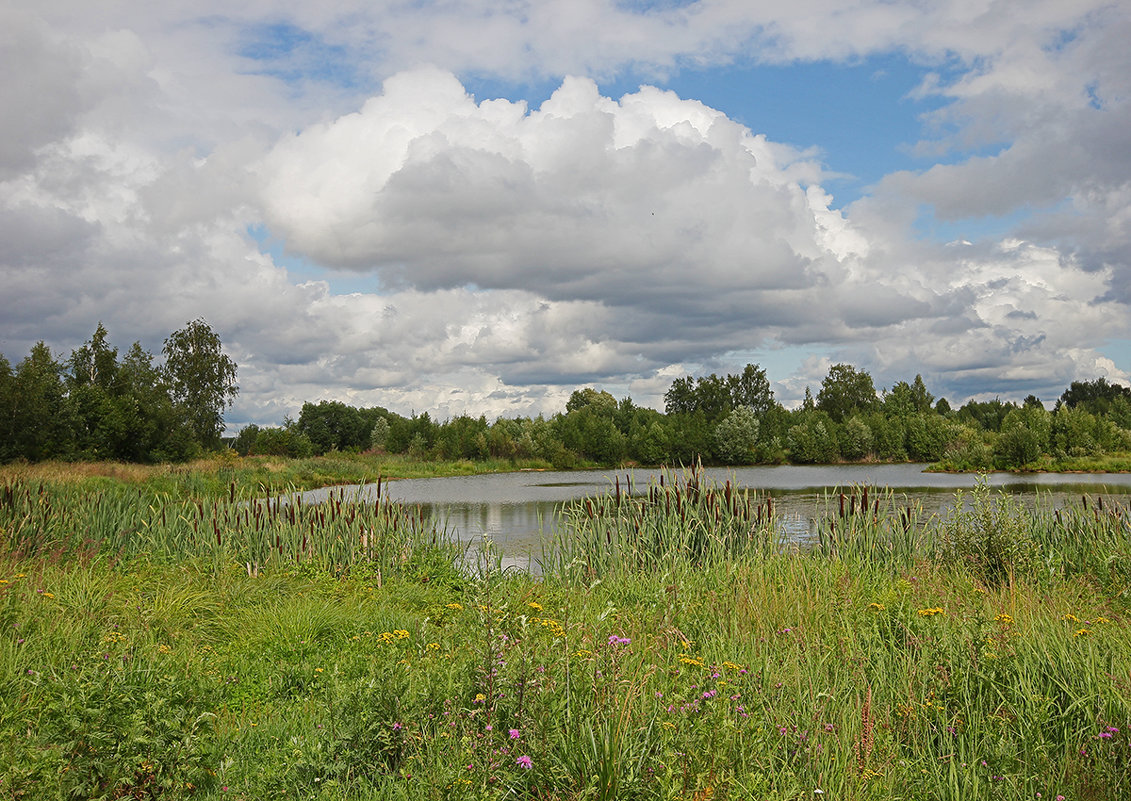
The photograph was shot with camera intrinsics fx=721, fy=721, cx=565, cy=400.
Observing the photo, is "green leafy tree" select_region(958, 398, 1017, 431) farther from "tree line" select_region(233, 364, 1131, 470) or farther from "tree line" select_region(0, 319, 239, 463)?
"tree line" select_region(0, 319, 239, 463)

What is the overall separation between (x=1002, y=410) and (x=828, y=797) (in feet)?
330

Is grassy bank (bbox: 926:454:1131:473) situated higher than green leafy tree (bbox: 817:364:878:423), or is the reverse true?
green leafy tree (bbox: 817:364:878:423)

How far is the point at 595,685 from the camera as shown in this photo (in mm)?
3182

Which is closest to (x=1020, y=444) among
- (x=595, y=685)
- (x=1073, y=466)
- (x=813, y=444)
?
(x=1073, y=466)

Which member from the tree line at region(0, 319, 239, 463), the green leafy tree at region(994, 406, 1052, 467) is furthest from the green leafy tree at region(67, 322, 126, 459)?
the green leafy tree at region(994, 406, 1052, 467)

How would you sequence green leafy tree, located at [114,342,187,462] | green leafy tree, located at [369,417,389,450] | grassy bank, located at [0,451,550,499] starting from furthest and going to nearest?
green leafy tree, located at [369,417,389,450]
green leafy tree, located at [114,342,187,462]
grassy bank, located at [0,451,550,499]

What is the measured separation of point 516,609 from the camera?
604 centimetres

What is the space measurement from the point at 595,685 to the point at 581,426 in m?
73.5

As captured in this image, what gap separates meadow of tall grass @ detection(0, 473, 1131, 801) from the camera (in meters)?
→ 2.94

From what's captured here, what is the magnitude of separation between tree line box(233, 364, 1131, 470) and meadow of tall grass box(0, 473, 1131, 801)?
162 ft

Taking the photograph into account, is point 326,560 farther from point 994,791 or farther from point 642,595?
point 994,791

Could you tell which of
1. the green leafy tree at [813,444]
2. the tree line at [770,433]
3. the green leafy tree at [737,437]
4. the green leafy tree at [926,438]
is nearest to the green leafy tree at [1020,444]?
the tree line at [770,433]

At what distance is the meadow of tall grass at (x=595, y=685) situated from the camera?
2.94m

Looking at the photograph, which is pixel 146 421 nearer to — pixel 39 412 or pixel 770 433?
pixel 39 412
